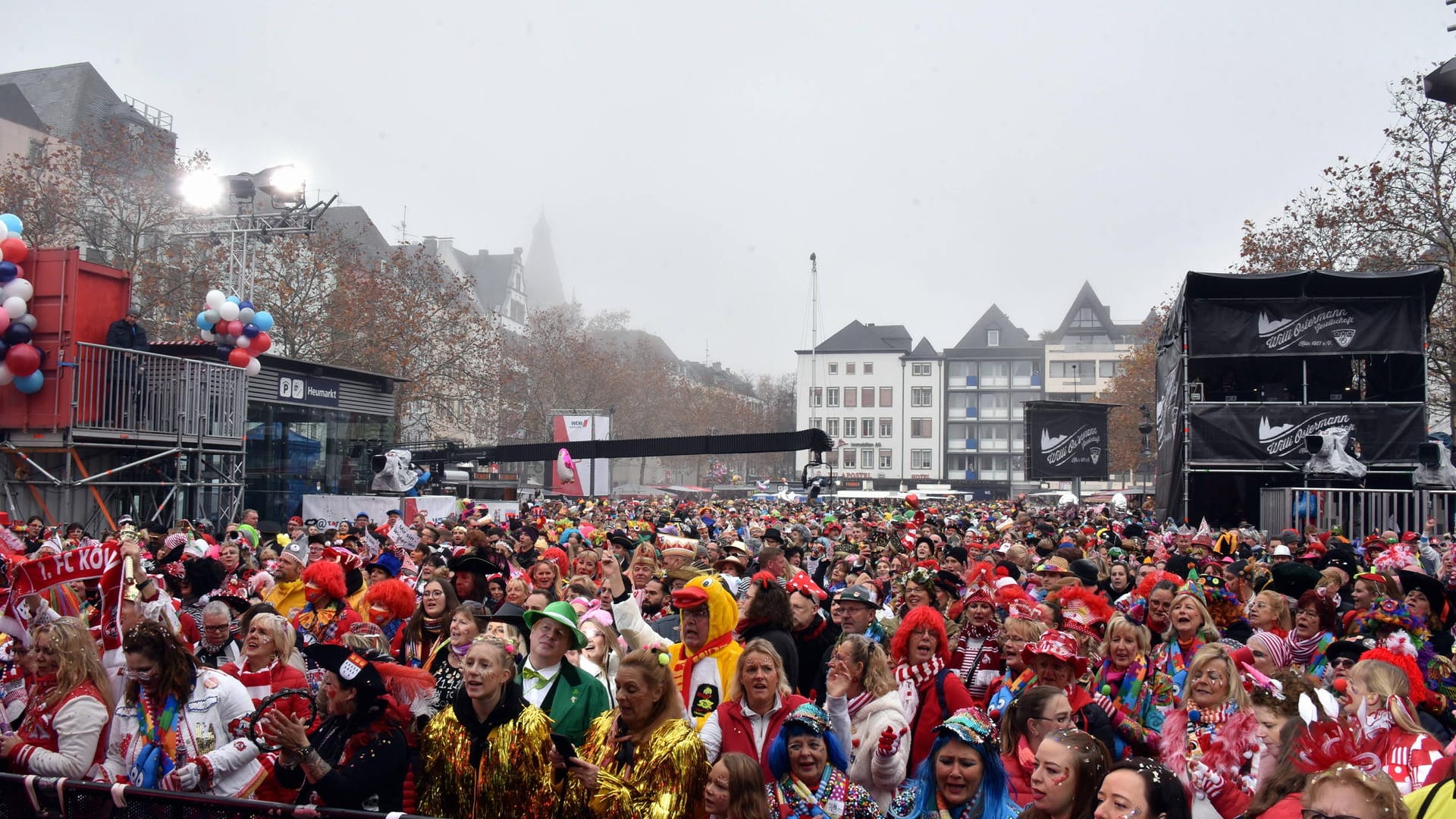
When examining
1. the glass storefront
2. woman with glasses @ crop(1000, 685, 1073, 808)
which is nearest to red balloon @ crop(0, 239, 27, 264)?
the glass storefront

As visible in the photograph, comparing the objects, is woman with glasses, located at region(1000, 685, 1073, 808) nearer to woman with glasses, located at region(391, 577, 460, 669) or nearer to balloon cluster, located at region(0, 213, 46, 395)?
woman with glasses, located at region(391, 577, 460, 669)

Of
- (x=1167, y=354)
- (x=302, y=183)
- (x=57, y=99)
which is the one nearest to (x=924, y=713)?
(x=1167, y=354)

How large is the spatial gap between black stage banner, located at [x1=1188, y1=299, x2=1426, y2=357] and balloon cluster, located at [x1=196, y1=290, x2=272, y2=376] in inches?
679

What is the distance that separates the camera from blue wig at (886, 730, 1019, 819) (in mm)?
3891

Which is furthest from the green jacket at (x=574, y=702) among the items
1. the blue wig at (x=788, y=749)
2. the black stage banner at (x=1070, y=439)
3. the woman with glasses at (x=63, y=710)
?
the black stage banner at (x=1070, y=439)

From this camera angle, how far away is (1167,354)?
25547 mm

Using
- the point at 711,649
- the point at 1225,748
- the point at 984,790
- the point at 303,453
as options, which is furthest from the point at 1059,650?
the point at 303,453

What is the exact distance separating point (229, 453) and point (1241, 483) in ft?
64.5

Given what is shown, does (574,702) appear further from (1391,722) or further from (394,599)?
(1391,722)

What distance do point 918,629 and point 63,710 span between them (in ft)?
12.2

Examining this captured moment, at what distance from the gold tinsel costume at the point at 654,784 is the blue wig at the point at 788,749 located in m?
0.29

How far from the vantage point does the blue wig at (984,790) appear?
389 cm

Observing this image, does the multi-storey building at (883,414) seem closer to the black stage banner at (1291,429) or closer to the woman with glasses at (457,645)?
the black stage banner at (1291,429)

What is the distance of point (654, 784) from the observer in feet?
12.7
